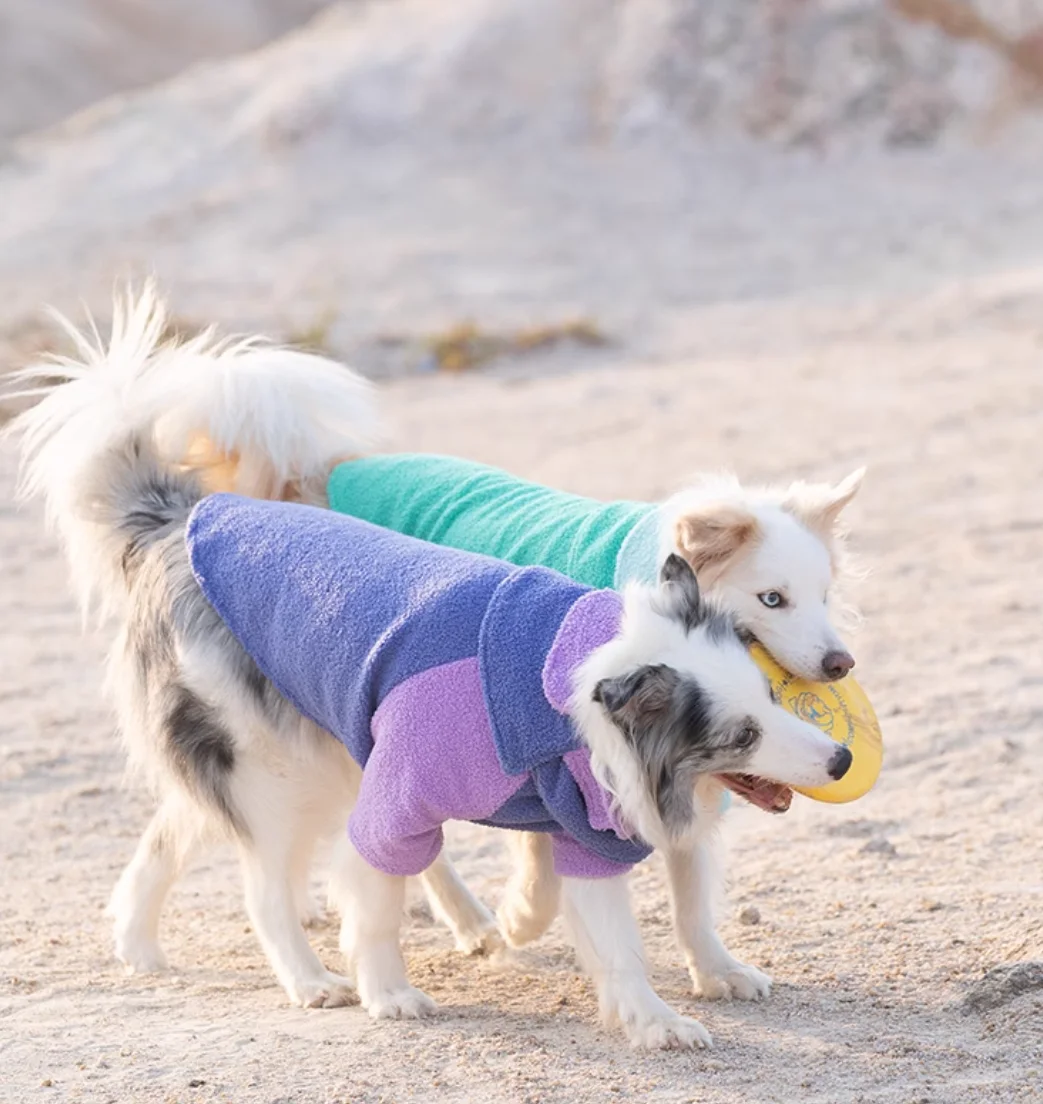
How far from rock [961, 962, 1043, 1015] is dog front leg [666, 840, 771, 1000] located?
58cm

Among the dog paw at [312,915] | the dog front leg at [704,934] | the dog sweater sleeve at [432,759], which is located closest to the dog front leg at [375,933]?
the dog sweater sleeve at [432,759]

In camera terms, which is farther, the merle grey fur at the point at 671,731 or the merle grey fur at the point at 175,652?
the merle grey fur at the point at 175,652

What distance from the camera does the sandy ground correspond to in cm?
409

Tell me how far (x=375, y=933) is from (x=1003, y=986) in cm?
164

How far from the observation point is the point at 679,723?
159 inches

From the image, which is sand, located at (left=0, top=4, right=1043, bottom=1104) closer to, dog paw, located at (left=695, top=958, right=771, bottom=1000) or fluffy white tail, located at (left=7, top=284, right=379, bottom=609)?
dog paw, located at (left=695, top=958, right=771, bottom=1000)

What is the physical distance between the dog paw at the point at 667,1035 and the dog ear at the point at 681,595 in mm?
1008

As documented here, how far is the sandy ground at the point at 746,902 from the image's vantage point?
13.4 ft

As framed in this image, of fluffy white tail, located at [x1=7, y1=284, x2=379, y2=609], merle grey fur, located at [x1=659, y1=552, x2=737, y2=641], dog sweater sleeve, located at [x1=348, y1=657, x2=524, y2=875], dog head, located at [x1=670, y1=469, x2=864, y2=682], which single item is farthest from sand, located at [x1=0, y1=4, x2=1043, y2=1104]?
fluffy white tail, located at [x1=7, y1=284, x2=379, y2=609]

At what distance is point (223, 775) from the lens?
16.1 ft

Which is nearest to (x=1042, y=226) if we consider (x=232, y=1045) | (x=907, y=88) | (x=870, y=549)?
(x=907, y=88)

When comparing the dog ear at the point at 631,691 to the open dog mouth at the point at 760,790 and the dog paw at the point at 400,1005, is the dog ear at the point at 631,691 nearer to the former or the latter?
the open dog mouth at the point at 760,790

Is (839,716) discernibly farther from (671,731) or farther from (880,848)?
(880,848)

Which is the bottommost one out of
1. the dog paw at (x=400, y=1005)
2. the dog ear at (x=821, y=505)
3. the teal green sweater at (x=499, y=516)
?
the dog paw at (x=400, y=1005)
